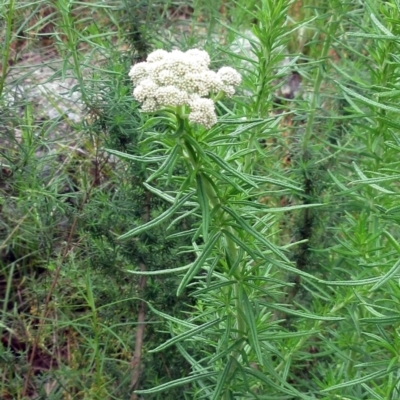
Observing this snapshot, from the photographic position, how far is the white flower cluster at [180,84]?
56.9 inches

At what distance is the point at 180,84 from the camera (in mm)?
1480

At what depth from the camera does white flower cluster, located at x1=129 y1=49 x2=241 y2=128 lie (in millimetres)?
1446

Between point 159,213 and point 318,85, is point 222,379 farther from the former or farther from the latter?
point 318,85

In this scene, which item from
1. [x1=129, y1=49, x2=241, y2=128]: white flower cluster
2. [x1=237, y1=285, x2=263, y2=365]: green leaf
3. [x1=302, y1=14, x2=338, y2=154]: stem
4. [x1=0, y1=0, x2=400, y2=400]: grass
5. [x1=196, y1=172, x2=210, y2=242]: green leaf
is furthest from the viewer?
[x1=302, y1=14, x2=338, y2=154]: stem

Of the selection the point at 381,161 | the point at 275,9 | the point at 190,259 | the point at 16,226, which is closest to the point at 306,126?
the point at 381,161

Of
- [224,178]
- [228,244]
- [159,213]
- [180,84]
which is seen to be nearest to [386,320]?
[228,244]

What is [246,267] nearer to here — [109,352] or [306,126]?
[306,126]

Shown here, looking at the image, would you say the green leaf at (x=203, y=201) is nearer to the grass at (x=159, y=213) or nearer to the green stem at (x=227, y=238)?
the green stem at (x=227, y=238)

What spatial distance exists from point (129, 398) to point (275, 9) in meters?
1.70

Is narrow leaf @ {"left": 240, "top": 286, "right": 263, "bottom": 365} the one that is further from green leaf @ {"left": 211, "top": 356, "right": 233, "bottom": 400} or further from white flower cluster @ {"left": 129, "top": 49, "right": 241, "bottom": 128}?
white flower cluster @ {"left": 129, "top": 49, "right": 241, "bottom": 128}

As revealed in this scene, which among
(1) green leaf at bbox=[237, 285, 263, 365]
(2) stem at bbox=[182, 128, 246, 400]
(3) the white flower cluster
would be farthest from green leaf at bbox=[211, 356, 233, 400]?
(3) the white flower cluster

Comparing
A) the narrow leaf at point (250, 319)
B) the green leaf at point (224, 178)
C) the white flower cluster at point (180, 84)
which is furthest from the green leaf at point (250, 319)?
the white flower cluster at point (180, 84)

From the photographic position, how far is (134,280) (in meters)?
2.80

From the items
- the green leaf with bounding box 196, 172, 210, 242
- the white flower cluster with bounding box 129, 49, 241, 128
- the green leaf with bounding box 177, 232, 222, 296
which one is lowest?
the green leaf with bounding box 177, 232, 222, 296
